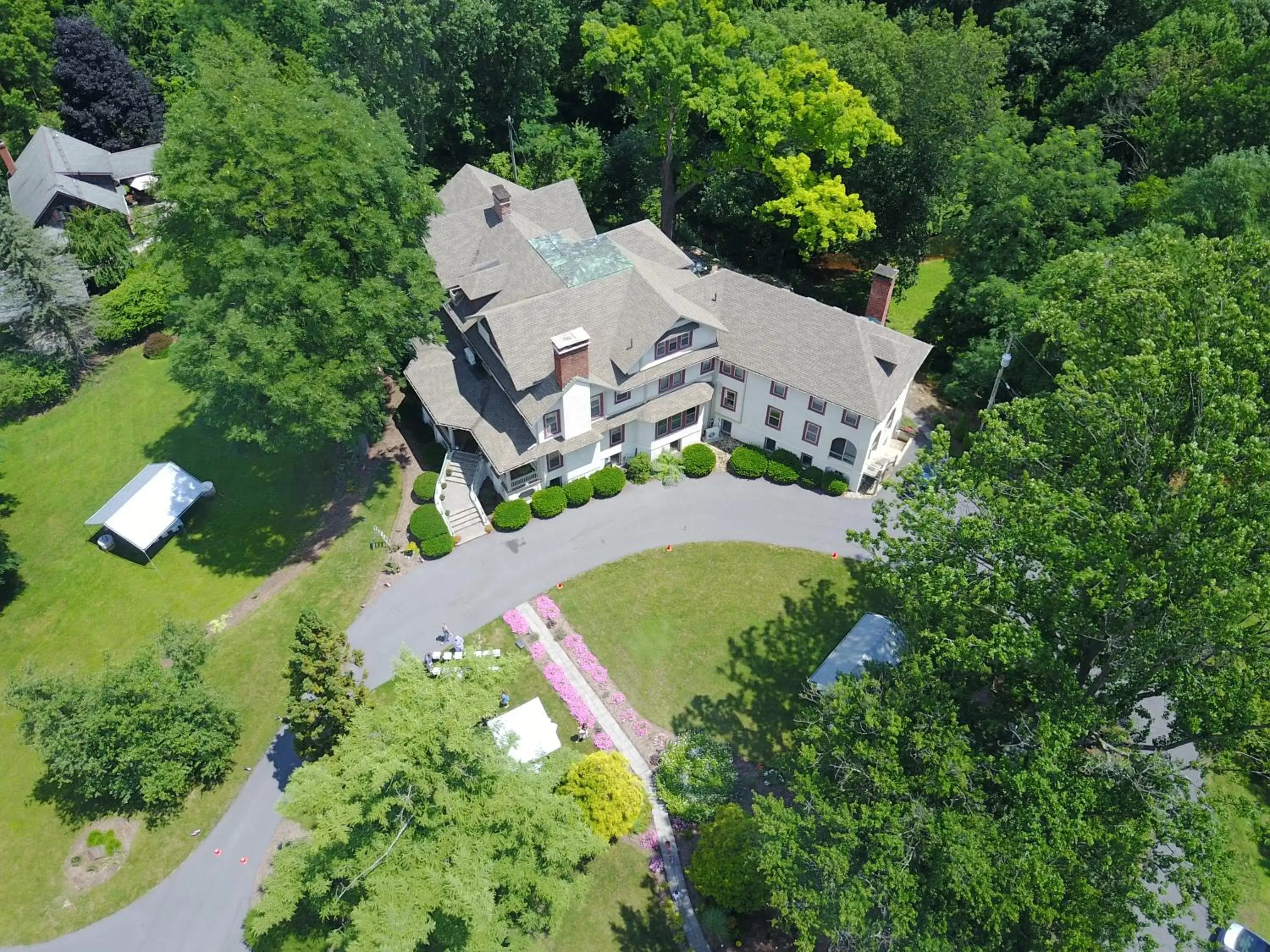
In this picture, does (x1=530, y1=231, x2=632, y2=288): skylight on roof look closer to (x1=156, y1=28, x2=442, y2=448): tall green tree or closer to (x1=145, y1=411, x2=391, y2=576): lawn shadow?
(x1=156, y1=28, x2=442, y2=448): tall green tree

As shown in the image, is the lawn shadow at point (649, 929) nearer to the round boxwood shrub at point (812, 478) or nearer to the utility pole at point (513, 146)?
the round boxwood shrub at point (812, 478)

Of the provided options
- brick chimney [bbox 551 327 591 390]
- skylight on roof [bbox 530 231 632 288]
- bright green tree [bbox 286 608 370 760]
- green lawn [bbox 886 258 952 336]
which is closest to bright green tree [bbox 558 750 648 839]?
bright green tree [bbox 286 608 370 760]

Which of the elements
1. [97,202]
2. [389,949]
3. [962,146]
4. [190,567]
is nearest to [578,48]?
[962,146]

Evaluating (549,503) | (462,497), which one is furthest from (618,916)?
(462,497)

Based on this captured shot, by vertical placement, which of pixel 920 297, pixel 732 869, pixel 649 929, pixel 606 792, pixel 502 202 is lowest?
pixel 649 929

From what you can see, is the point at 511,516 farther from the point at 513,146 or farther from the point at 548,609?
the point at 513,146

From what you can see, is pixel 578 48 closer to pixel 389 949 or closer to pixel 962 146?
pixel 962 146

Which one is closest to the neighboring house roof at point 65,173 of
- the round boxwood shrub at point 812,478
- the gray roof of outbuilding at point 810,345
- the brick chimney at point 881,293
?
the gray roof of outbuilding at point 810,345
